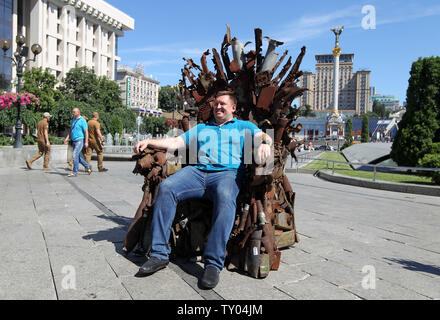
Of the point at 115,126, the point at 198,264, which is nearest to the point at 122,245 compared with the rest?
the point at 198,264

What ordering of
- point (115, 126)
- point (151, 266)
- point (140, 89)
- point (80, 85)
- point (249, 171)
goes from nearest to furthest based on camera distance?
point (151, 266)
point (249, 171)
point (115, 126)
point (80, 85)
point (140, 89)

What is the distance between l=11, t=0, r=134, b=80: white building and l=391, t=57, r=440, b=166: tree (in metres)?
56.1

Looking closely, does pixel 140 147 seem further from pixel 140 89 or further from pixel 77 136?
pixel 140 89

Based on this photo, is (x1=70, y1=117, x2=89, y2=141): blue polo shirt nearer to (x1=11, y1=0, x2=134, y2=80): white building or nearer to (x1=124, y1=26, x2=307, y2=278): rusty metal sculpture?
(x1=124, y1=26, x2=307, y2=278): rusty metal sculpture

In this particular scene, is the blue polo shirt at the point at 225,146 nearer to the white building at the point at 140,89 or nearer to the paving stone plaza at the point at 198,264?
the paving stone plaza at the point at 198,264

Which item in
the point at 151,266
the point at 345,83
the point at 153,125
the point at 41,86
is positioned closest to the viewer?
the point at 151,266

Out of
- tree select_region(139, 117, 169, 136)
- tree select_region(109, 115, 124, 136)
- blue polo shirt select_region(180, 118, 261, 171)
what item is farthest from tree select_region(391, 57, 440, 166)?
tree select_region(139, 117, 169, 136)

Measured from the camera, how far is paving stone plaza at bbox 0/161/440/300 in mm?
2629

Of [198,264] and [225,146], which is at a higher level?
[225,146]

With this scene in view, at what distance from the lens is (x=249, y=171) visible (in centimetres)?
319

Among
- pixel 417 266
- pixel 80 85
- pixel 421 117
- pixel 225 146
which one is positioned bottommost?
pixel 417 266

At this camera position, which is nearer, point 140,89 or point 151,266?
point 151,266

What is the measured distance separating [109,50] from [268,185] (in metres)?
88.5

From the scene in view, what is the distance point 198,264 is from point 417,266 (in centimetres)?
197
